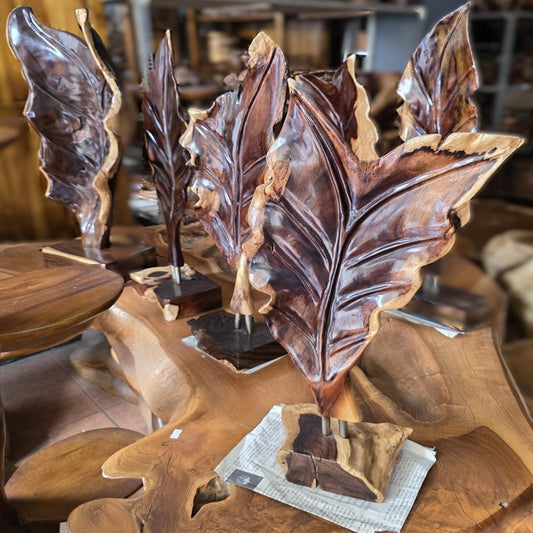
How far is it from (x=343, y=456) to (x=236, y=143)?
581 millimetres

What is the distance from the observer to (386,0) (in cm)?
180

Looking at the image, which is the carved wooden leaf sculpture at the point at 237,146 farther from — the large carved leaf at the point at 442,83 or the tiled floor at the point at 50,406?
the tiled floor at the point at 50,406

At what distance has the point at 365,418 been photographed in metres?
0.86

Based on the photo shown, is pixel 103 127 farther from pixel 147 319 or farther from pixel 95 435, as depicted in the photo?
pixel 95 435

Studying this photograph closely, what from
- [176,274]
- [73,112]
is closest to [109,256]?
[176,274]

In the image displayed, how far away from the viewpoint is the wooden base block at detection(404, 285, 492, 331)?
1.11 meters

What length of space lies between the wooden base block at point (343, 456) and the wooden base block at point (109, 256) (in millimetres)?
853

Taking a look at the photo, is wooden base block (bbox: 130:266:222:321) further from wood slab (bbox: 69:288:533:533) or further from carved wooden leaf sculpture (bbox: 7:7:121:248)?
carved wooden leaf sculpture (bbox: 7:7:121:248)

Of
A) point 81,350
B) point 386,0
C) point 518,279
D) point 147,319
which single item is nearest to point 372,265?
point 518,279

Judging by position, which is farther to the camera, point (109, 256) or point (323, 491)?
point (109, 256)

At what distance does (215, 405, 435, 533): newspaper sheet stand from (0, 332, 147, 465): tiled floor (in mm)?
1020

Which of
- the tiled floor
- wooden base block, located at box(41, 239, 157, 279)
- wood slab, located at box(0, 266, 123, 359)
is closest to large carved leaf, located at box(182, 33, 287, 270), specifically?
wood slab, located at box(0, 266, 123, 359)

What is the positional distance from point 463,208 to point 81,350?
1914mm

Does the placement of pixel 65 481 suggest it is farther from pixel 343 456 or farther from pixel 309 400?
pixel 343 456
